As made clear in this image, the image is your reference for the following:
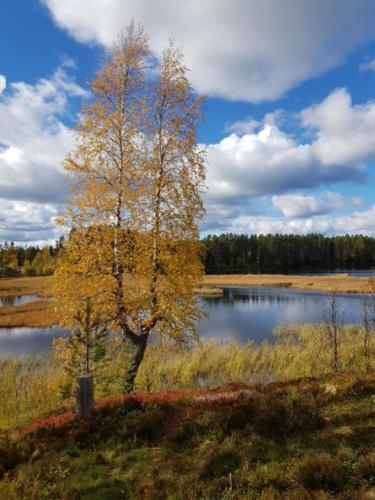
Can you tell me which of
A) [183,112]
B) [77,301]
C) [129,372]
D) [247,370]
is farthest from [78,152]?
[247,370]

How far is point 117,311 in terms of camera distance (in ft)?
38.3

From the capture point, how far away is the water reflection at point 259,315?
95.6ft

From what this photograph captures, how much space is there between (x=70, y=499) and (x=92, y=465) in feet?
3.79

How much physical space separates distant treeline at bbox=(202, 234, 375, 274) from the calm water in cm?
9244

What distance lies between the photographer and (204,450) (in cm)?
638

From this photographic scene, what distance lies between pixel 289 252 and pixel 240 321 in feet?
421

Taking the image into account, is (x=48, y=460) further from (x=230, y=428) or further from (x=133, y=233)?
(x=133, y=233)

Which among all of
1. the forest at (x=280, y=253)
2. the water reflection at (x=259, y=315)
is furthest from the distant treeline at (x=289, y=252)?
the water reflection at (x=259, y=315)

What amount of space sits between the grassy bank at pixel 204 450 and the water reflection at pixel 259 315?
58.0 ft

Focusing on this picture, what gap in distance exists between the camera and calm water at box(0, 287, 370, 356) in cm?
2691

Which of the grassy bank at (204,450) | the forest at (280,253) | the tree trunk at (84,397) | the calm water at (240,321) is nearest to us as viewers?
the grassy bank at (204,450)

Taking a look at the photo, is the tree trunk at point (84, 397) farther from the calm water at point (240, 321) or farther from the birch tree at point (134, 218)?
the calm water at point (240, 321)

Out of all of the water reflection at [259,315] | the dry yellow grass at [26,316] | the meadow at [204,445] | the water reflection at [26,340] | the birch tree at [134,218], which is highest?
the birch tree at [134,218]

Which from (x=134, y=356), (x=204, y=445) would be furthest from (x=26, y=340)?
(x=204, y=445)
